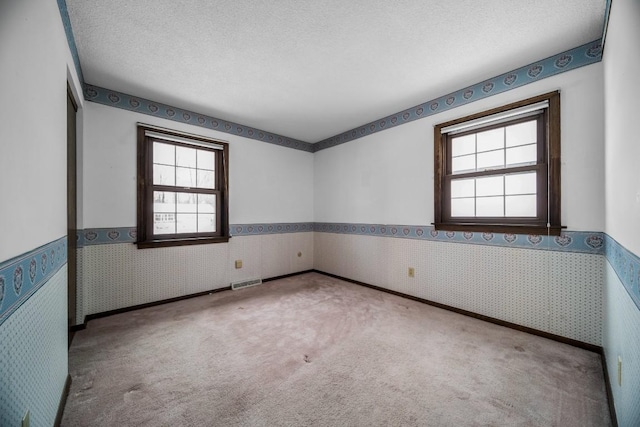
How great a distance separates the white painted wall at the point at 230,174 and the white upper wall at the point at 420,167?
49cm

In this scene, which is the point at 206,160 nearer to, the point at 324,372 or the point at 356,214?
the point at 356,214

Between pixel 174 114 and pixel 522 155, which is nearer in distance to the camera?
pixel 522 155

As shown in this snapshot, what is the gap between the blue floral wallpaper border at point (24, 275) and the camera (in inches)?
34.0

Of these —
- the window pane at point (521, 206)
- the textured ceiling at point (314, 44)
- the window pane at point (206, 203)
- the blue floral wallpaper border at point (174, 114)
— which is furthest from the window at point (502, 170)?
the window pane at point (206, 203)

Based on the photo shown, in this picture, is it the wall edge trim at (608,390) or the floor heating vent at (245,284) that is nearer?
→ the wall edge trim at (608,390)

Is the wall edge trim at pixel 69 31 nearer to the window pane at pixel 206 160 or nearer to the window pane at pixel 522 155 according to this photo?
the window pane at pixel 206 160

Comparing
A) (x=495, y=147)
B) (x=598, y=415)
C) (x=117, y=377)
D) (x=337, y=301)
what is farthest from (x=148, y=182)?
(x=598, y=415)

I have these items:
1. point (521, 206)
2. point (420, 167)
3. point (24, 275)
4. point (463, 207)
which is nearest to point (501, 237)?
point (521, 206)

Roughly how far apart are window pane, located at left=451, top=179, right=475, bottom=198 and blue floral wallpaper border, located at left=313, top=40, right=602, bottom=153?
897 millimetres

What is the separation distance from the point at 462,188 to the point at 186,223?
147 inches

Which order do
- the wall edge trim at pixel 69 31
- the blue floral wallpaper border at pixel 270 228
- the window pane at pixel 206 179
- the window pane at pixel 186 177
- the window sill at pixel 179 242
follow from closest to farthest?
1. the wall edge trim at pixel 69 31
2. the window sill at pixel 179 242
3. the window pane at pixel 186 177
4. the window pane at pixel 206 179
5. the blue floral wallpaper border at pixel 270 228

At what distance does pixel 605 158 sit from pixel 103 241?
491cm

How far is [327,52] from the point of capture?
224cm

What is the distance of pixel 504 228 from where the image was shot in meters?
2.60
